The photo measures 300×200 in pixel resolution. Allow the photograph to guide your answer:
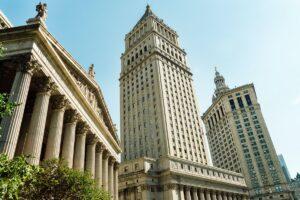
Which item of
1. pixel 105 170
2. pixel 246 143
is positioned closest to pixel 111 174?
pixel 105 170

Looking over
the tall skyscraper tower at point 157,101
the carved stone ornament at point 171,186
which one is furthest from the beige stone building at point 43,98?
the tall skyscraper tower at point 157,101

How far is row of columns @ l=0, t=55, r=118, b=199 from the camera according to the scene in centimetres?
2272

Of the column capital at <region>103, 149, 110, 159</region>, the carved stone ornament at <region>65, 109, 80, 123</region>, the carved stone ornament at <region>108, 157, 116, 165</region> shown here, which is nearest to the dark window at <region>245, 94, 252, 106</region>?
the carved stone ornament at <region>108, 157, 116, 165</region>

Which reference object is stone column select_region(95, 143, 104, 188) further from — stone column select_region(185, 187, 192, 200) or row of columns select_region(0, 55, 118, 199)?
stone column select_region(185, 187, 192, 200)

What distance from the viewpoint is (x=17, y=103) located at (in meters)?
19.8

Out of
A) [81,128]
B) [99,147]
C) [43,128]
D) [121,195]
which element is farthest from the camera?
[121,195]

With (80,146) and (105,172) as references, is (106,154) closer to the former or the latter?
(105,172)

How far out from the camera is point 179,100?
334 ft

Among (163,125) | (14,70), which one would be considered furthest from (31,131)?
(163,125)

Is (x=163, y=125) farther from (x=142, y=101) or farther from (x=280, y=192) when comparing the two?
(x=280, y=192)

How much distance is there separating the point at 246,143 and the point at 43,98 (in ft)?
396

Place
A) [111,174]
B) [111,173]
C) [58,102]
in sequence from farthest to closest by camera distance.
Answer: [111,173] → [111,174] → [58,102]

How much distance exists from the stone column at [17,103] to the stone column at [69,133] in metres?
9.14

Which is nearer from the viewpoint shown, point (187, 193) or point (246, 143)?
point (187, 193)
